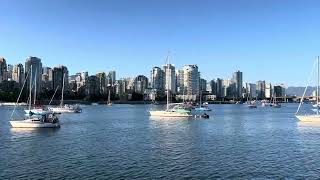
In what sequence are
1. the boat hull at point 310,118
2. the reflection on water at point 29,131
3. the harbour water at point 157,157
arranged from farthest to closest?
the boat hull at point 310,118 < the reflection on water at point 29,131 < the harbour water at point 157,157

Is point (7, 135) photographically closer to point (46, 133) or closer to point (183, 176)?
point (46, 133)

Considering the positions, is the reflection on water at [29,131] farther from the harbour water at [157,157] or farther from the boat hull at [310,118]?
the boat hull at [310,118]

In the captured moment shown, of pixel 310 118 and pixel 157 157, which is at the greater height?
pixel 310 118

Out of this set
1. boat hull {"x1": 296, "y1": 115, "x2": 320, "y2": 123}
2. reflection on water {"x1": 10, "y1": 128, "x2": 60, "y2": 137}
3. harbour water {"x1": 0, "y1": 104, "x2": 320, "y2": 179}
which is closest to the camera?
harbour water {"x1": 0, "y1": 104, "x2": 320, "y2": 179}

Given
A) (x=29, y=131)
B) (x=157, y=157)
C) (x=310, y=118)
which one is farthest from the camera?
(x=310, y=118)

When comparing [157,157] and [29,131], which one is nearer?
[157,157]

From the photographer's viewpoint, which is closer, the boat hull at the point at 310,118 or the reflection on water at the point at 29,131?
the reflection on water at the point at 29,131

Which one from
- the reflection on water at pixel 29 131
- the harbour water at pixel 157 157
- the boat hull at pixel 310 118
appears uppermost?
the boat hull at pixel 310 118


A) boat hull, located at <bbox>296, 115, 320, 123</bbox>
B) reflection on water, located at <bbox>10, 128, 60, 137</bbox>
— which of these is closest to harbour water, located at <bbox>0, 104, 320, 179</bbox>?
reflection on water, located at <bbox>10, 128, 60, 137</bbox>

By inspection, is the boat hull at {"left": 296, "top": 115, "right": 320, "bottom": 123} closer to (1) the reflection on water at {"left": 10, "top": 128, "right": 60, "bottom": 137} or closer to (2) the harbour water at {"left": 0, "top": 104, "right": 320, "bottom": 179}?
(2) the harbour water at {"left": 0, "top": 104, "right": 320, "bottom": 179}

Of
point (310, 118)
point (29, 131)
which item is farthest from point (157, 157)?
point (310, 118)

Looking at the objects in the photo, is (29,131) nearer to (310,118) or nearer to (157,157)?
(157,157)

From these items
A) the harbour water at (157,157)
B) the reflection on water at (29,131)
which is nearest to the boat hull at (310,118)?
the harbour water at (157,157)

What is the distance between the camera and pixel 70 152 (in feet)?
170
